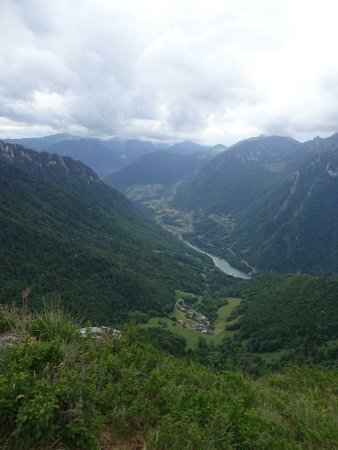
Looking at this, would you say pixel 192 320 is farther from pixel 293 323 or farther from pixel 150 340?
pixel 150 340

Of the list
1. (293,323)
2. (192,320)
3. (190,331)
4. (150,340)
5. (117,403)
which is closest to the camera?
(117,403)

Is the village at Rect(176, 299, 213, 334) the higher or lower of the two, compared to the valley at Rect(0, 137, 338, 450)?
lower

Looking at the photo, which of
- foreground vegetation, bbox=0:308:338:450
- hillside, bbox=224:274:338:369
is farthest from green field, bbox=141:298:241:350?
foreground vegetation, bbox=0:308:338:450

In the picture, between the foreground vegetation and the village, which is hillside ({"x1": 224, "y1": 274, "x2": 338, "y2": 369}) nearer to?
the village

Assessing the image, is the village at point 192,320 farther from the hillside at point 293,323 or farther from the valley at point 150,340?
the hillside at point 293,323

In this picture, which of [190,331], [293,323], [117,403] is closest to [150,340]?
[117,403]
